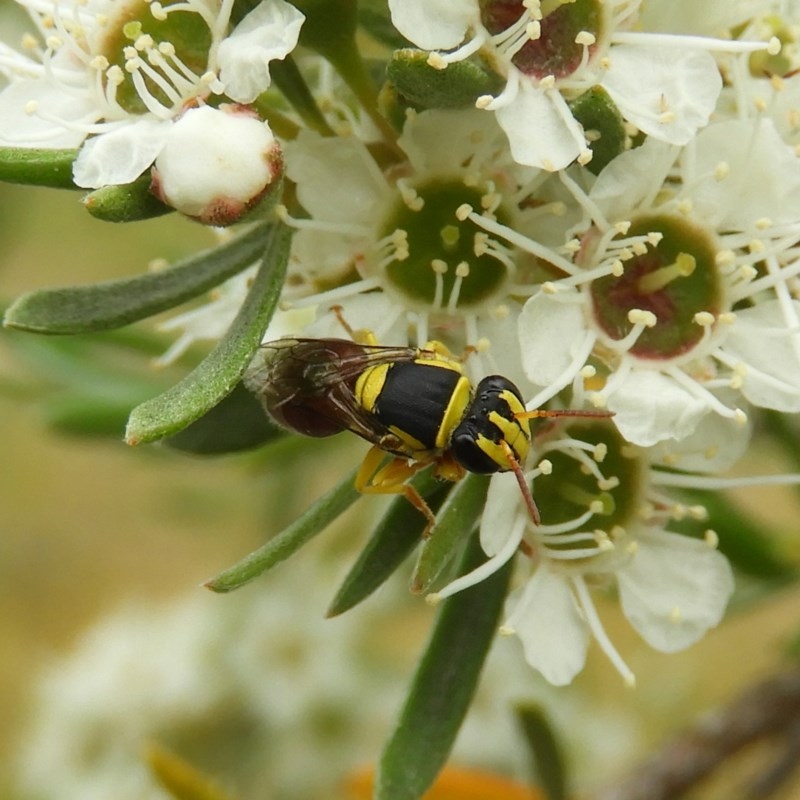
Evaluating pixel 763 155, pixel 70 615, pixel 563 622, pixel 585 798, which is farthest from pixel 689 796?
pixel 70 615

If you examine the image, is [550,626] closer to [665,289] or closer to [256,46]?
[665,289]

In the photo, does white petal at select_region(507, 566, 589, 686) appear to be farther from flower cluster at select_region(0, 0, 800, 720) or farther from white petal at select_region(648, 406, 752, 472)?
white petal at select_region(648, 406, 752, 472)

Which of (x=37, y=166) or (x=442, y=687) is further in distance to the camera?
(x=442, y=687)

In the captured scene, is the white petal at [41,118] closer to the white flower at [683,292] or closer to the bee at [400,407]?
the bee at [400,407]

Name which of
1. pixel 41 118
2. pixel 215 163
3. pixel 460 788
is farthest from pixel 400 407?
pixel 460 788

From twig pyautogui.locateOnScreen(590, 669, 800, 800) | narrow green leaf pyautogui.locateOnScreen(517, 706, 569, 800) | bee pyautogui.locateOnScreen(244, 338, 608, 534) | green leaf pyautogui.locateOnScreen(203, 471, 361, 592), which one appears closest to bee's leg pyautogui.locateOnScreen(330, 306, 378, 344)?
bee pyautogui.locateOnScreen(244, 338, 608, 534)

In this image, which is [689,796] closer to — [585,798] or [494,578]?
[585,798]

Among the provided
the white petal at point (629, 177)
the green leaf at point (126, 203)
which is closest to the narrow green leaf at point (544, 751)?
the white petal at point (629, 177)
